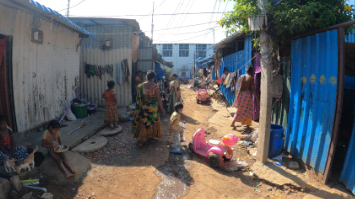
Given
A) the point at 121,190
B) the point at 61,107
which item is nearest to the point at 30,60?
the point at 61,107

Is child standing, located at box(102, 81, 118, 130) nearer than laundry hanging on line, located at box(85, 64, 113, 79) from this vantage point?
Result: Yes

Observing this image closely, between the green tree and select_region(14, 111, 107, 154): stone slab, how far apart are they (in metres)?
4.48

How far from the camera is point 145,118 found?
4977 millimetres

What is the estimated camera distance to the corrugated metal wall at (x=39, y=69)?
4.73m

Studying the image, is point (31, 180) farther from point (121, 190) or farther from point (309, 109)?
point (309, 109)

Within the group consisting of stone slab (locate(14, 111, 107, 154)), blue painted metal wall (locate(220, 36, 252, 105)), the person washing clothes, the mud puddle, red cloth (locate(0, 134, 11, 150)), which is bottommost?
the mud puddle

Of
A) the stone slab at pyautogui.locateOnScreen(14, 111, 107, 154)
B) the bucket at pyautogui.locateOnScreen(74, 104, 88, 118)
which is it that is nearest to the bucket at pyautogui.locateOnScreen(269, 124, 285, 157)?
the stone slab at pyautogui.locateOnScreen(14, 111, 107, 154)

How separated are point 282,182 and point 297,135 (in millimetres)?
1063

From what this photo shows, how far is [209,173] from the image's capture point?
4.23m

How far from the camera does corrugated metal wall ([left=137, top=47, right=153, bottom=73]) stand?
10.3 meters

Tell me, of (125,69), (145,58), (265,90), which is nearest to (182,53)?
(145,58)

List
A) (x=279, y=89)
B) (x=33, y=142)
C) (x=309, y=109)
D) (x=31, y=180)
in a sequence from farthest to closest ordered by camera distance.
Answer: (x=279, y=89) < (x=33, y=142) < (x=309, y=109) < (x=31, y=180)

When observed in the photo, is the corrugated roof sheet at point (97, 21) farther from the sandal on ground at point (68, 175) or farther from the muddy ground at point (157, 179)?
the sandal on ground at point (68, 175)

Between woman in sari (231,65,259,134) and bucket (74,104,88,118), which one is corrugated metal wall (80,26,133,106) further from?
woman in sari (231,65,259,134)
